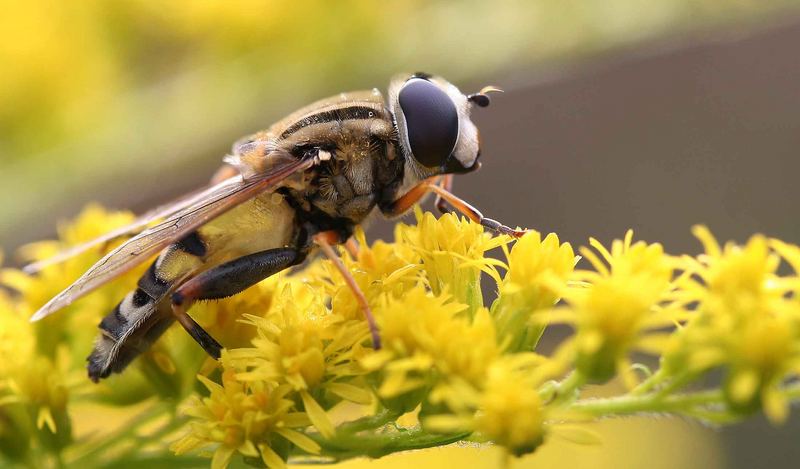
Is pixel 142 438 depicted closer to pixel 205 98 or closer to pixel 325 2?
pixel 205 98

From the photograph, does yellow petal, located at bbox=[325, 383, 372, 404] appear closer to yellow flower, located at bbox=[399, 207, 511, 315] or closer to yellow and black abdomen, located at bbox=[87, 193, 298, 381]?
yellow flower, located at bbox=[399, 207, 511, 315]

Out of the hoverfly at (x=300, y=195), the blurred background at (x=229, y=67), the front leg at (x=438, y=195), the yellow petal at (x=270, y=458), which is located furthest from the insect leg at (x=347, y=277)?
the blurred background at (x=229, y=67)

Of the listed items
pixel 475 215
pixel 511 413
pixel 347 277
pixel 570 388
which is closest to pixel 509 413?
pixel 511 413

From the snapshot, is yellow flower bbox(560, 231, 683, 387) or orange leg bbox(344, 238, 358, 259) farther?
orange leg bbox(344, 238, 358, 259)

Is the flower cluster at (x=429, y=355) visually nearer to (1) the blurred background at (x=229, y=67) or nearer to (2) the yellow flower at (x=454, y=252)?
(2) the yellow flower at (x=454, y=252)

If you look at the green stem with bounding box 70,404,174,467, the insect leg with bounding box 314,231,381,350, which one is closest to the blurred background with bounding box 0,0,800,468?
the insect leg with bounding box 314,231,381,350

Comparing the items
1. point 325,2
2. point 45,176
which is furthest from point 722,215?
point 45,176
